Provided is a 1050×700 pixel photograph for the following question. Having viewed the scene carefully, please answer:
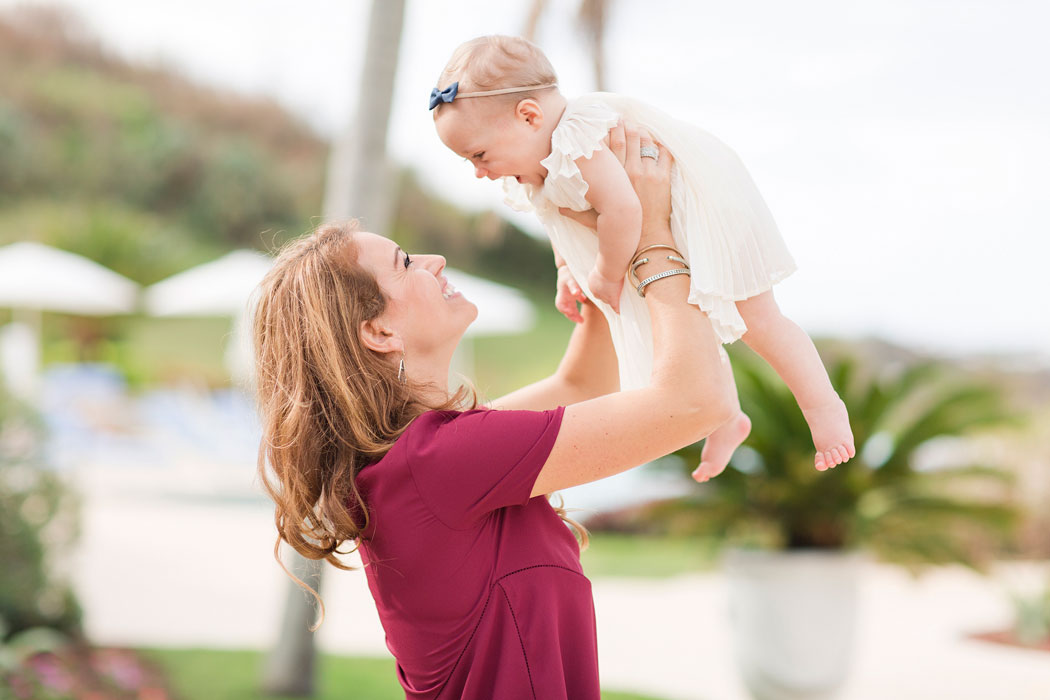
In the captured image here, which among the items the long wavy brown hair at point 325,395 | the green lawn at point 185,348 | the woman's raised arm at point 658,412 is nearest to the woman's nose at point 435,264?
the long wavy brown hair at point 325,395

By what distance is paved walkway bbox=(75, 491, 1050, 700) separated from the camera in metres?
7.26

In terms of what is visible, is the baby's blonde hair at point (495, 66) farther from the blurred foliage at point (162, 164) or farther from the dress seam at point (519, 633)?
the blurred foliage at point (162, 164)

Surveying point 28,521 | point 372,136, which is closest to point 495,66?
point 372,136

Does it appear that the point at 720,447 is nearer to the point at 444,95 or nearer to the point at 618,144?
the point at 618,144

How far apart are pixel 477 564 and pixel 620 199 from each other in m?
0.56

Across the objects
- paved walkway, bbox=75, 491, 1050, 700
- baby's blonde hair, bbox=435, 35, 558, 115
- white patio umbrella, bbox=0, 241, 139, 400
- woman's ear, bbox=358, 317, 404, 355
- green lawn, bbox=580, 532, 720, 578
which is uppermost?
baby's blonde hair, bbox=435, 35, 558, 115

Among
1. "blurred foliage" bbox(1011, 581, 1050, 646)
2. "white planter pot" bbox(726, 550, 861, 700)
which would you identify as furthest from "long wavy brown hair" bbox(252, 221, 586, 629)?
"blurred foliage" bbox(1011, 581, 1050, 646)

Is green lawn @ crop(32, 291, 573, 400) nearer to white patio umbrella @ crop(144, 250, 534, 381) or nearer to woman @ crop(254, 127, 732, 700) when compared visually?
white patio umbrella @ crop(144, 250, 534, 381)

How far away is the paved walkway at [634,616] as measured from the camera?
7.26 m

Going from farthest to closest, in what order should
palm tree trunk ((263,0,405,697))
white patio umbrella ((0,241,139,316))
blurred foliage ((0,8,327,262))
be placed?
blurred foliage ((0,8,327,262))
white patio umbrella ((0,241,139,316))
palm tree trunk ((263,0,405,697))

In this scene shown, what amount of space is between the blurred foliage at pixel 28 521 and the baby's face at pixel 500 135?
425 centimetres

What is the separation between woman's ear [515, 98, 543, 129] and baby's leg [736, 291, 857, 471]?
0.43m

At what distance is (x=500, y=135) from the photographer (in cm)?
165

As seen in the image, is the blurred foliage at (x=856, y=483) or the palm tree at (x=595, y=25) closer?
the palm tree at (x=595, y=25)
